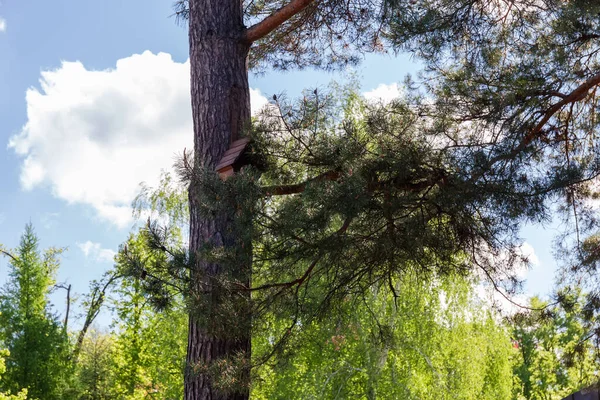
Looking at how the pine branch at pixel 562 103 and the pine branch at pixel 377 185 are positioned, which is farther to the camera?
the pine branch at pixel 562 103

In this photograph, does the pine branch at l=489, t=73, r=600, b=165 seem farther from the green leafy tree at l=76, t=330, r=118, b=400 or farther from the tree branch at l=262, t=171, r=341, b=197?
the green leafy tree at l=76, t=330, r=118, b=400

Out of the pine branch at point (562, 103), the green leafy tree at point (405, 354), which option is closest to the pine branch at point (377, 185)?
the pine branch at point (562, 103)

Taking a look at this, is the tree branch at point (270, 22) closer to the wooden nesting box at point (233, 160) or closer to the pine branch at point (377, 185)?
the wooden nesting box at point (233, 160)

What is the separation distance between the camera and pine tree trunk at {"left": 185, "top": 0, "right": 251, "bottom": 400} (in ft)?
13.0

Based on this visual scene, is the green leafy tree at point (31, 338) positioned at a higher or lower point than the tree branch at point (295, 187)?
higher

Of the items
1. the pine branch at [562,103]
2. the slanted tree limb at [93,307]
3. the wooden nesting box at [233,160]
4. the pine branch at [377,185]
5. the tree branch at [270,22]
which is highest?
the slanted tree limb at [93,307]

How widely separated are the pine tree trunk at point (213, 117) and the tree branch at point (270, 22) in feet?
0.25

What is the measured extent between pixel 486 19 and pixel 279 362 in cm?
289

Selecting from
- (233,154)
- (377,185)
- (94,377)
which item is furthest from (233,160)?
(94,377)

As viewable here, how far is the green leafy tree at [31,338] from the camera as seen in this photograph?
12.8 meters

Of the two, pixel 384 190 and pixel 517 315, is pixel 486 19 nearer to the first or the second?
pixel 384 190

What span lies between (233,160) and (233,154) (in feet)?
0.29

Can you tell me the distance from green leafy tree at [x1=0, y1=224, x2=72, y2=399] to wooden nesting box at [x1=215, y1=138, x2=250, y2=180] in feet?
32.9

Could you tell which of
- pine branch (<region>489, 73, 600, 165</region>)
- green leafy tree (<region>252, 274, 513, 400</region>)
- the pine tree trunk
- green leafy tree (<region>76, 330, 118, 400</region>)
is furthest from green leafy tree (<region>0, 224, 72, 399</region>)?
pine branch (<region>489, 73, 600, 165</region>)
